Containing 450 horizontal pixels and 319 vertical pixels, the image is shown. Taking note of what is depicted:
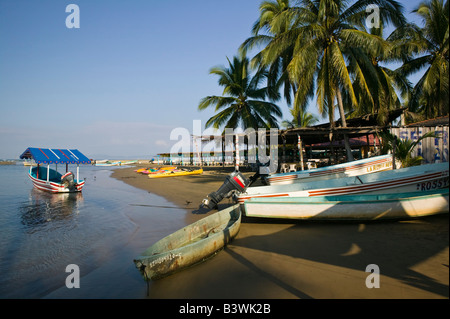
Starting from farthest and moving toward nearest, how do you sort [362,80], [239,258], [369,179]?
[362,80]
[369,179]
[239,258]

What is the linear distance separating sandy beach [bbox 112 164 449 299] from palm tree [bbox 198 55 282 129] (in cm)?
1701

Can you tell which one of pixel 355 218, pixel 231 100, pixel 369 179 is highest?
pixel 231 100

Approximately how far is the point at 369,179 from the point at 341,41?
31.8ft

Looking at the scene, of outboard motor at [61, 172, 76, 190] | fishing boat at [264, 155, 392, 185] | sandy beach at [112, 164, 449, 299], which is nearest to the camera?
sandy beach at [112, 164, 449, 299]

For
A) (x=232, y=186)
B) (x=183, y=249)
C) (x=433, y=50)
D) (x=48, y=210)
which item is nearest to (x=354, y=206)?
(x=232, y=186)

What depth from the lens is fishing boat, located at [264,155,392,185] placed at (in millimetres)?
12281

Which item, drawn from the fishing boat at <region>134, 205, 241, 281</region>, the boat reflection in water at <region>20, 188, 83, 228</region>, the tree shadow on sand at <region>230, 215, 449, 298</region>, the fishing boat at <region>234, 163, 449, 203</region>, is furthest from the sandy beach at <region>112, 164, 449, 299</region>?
the boat reflection in water at <region>20, 188, 83, 228</region>

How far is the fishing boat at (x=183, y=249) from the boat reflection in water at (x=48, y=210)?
6.35 m

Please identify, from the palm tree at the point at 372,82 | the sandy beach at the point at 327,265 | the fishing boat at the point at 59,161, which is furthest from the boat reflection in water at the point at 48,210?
the palm tree at the point at 372,82

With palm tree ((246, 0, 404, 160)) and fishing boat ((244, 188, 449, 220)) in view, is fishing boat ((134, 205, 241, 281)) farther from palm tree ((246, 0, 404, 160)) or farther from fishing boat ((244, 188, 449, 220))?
palm tree ((246, 0, 404, 160))

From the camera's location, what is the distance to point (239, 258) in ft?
17.4

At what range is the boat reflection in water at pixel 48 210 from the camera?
10.0m
